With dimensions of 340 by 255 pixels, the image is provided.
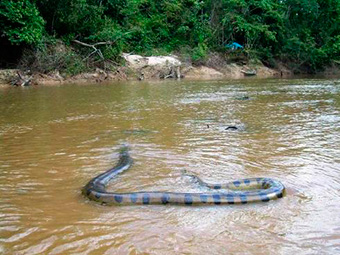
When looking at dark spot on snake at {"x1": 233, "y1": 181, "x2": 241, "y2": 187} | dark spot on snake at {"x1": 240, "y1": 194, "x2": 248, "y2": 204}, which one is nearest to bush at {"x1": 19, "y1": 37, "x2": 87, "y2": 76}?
dark spot on snake at {"x1": 233, "y1": 181, "x2": 241, "y2": 187}

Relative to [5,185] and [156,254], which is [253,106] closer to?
[5,185]

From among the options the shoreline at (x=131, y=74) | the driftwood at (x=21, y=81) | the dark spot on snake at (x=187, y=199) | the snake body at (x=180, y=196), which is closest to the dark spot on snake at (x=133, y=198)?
the snake body at (x=180, y=196)

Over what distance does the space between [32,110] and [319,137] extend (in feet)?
26.3

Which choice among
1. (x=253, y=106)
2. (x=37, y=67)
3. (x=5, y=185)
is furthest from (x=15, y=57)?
(x=5, y=185)

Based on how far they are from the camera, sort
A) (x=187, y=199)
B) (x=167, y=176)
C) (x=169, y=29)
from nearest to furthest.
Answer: (x=187, y=199) → (x=167, y=176) → (x=169, y=29)

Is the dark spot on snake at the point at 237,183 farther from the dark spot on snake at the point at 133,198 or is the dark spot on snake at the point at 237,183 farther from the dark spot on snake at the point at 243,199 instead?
the dark spot on snake at the point at 133,198

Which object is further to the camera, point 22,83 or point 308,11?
point 308,11

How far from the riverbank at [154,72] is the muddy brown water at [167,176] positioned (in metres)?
11.1

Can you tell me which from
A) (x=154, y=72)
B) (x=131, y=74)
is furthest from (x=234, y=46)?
(x=131, y=74)

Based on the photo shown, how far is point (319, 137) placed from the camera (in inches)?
299

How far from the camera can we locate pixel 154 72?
27938 millimetres

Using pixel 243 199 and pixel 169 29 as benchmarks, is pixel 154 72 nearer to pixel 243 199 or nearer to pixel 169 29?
pixel 169 29

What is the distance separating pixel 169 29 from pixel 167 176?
30.0 meters

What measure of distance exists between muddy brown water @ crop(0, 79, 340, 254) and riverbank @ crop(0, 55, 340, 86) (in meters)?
11.1
